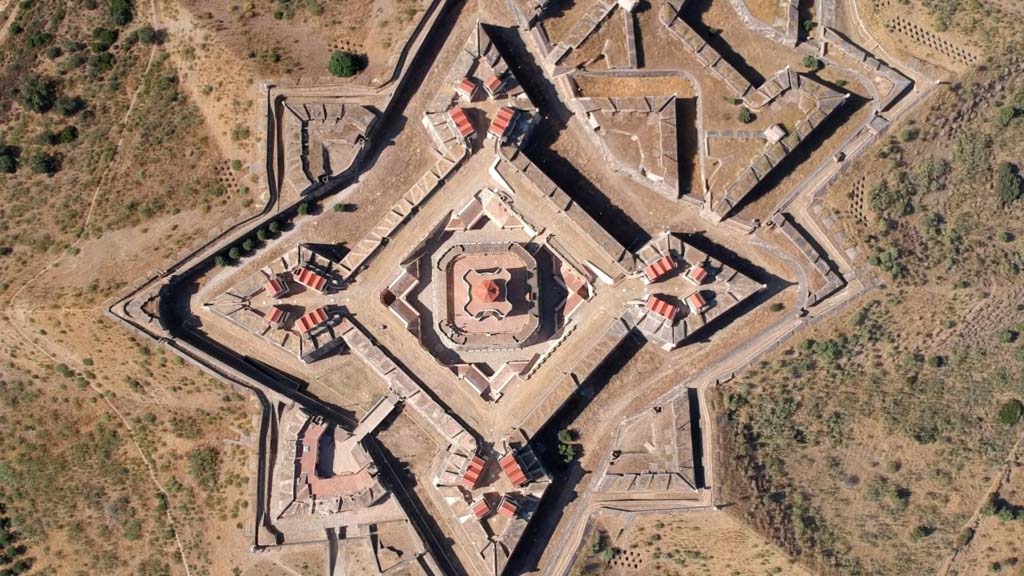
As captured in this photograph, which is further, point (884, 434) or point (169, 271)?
point (884, 434)

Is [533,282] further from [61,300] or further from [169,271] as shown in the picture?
[61,300]

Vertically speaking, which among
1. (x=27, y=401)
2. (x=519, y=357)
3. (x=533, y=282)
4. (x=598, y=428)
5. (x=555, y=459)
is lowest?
(x=27, y=401)

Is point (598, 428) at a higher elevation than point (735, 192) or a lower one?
lower

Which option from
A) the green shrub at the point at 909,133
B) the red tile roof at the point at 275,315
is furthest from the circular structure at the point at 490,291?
the green shrub at the point at 909,133

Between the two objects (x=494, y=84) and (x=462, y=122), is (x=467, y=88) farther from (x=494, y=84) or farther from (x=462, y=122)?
(x=462, y=122)

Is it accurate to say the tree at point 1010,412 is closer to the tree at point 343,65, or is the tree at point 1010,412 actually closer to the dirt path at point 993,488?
the dirt path at point 993,488

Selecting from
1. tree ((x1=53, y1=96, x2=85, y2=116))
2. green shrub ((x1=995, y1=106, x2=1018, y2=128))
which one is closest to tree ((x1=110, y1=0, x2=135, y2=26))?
tree ((x1=53, y1=96, x2=85, y2=116))

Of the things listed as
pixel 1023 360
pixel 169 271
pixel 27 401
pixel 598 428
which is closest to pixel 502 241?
pixel 598 428
